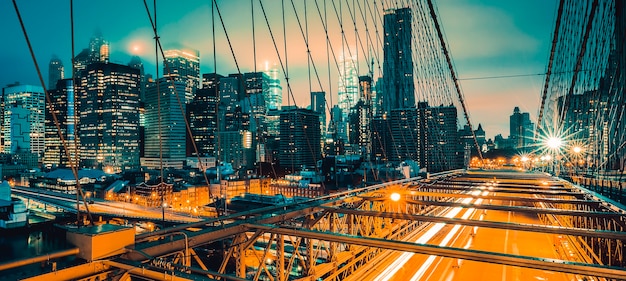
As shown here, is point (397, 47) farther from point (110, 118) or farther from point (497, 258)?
point (110, 118)

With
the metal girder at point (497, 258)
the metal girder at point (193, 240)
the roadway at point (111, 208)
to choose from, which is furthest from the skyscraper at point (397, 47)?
the roadway at point (111, 208)

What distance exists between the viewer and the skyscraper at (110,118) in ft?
424

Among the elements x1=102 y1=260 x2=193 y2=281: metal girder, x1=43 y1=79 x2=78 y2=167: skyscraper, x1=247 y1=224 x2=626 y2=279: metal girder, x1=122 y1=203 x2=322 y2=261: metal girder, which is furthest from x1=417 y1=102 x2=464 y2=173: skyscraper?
x1=43 y1=79 x2=78 y2=167: skyscraper

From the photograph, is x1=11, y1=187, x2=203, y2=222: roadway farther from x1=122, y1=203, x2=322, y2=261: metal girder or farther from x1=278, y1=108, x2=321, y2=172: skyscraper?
x1=278, y1=108, x2=321, y2=172: skyscraper

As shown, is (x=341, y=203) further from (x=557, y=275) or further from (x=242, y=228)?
(x=557, y=275)

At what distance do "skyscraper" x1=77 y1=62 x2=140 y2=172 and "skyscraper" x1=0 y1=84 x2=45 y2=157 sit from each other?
83.2 ft

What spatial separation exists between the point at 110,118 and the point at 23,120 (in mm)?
49708

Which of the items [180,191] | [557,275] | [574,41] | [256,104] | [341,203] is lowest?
[180,191]

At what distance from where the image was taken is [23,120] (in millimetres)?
148000

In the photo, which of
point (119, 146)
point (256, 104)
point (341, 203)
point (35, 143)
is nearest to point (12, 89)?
point (35, 143)

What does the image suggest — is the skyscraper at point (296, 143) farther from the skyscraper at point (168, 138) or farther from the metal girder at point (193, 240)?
the metal girder at point (193, 240)

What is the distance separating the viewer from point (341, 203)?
7.48 meters

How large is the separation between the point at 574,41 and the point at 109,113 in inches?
5739

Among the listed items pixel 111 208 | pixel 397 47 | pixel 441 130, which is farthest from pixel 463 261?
pixel 111 208
